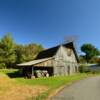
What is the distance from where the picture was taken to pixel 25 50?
8312 cm

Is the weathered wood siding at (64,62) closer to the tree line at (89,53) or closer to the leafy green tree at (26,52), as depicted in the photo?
the leafy green tree at (26,52)

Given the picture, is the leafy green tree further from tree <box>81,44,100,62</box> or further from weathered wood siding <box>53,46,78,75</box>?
tree <box>81,44,100,62</box>

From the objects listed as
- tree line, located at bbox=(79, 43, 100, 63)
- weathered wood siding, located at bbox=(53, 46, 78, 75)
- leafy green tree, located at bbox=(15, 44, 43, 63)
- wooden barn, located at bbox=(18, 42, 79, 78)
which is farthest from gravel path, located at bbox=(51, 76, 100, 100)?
tree line, located at bbox=(79, 43, 100, 63)

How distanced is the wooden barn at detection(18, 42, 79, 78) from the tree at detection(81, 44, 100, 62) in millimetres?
64902

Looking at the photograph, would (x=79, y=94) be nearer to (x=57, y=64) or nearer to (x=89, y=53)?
(x=57, y=64)

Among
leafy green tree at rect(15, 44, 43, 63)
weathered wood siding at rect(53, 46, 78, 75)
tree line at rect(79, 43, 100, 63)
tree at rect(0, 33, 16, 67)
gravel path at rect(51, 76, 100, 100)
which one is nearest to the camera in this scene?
gravel path at rect(51, 76, 100, 100)

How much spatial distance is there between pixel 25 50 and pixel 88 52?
4488 centimetres

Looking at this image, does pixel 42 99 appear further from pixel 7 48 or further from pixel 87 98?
pixel 7 48

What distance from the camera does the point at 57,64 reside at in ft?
145

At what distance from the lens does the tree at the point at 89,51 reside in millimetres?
114275

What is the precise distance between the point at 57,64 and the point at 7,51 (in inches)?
1102

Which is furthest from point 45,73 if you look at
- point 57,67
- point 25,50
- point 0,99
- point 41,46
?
point 41,46

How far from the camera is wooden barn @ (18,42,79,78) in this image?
40.3 m

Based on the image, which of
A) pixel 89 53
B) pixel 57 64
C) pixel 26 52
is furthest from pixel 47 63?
pixel 89 53
